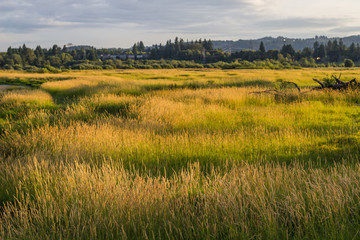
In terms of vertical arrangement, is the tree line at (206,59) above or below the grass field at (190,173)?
above

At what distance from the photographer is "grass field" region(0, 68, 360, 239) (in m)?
3.21

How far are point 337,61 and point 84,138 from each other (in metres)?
126

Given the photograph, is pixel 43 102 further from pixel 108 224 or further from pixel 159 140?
pixel 108 224

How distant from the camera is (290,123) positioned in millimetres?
9414

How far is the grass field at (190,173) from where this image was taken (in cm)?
321

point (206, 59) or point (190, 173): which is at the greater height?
point (206, 59)

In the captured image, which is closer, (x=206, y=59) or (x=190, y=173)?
(x=190, y=173)

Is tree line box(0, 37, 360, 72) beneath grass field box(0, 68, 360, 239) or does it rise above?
above

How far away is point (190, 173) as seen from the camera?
17.0 feet

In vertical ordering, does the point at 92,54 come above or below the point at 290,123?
above

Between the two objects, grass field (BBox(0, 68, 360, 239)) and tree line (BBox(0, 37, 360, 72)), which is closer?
grass field (BBox(0, 68, 360, 239))

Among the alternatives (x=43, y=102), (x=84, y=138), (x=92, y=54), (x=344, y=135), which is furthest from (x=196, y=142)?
(x=92, y=54)

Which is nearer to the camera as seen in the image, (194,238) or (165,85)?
(194,238)

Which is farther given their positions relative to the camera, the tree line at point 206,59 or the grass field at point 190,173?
the tree line at point 206,59
